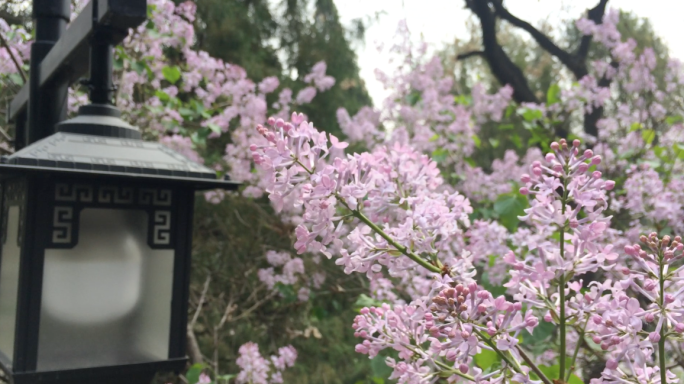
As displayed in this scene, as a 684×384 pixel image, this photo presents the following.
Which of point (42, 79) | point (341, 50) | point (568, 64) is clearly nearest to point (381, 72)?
point (341, 50)

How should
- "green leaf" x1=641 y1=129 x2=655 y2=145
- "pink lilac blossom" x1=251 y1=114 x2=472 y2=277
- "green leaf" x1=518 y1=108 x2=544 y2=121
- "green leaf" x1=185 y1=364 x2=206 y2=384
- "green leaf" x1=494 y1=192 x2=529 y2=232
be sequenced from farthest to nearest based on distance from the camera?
1. "green leaf" x1=518 y1=108 x2=544 y2=121
2. "green leaf" x1=641 y1=129 x2=655 y2=145
3. "green leaf" x1=185 y1=364 x2=206 y2=384
4. "green leaf" x1=494 y1=192 x2=529 y2=232
5. "pink lilac blossom" x1=251 y1=114 x2=472 y2=277

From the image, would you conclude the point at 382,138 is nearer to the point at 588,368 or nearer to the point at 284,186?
the point at 588,368

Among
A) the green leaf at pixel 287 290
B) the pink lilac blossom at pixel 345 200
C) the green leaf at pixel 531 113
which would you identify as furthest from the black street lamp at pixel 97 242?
the green leaf at pixel 531 113

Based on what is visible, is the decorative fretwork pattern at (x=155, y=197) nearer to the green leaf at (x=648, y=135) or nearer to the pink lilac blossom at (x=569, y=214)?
the pink lilac blossom at (x=569, y=214)

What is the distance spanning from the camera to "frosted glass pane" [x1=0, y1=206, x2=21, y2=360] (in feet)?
3.13

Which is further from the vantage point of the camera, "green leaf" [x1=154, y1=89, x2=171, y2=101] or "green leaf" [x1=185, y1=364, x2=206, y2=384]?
"green leaf" [x1=154, y1=89, x2=171, y2=101]

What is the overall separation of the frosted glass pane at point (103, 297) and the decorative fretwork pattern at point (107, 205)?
12 millimetres

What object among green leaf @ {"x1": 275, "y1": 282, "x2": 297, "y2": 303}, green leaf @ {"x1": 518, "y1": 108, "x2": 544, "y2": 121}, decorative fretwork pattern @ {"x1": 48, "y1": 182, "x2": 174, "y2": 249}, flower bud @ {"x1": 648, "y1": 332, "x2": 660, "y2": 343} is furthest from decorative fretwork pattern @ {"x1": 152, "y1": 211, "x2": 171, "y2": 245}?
green leaf @ {"x1": 518, "y1": 108, "x2": 544, "y2": 121}

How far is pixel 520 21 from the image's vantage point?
398 centimetres

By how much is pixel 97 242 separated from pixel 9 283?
0.24 meters

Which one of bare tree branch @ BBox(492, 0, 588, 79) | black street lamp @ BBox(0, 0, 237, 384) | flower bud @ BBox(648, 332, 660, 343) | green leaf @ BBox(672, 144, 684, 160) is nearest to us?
flower bud @ BBox(648, 332, 660, 343)

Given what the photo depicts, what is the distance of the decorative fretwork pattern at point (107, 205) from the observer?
894 millimetres

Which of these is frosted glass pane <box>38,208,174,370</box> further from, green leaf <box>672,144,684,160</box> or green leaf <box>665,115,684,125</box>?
green leaf <box>665,115,684,125</box>

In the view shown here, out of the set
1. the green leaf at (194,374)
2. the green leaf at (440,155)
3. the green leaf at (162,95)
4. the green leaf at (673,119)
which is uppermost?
the green leaf at (673,119)
